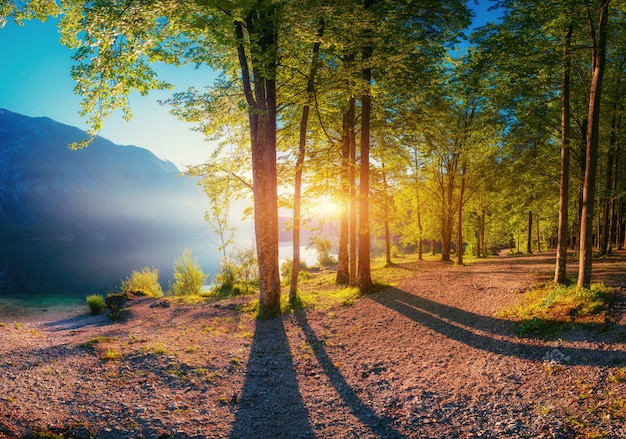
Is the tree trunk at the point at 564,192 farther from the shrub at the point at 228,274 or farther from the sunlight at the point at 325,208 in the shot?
the shrub at the point at 228,274

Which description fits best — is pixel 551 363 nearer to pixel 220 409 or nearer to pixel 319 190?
pixel 220 409

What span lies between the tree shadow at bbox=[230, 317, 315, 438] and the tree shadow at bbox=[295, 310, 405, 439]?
686 mm

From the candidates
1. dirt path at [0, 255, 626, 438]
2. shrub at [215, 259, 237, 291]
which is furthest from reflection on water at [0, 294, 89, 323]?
dirt path at [0, 255, 626, 438]

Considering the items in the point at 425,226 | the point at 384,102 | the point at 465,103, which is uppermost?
the point at 465,103

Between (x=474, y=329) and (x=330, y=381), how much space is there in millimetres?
3857

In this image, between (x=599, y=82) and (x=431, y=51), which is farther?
(x=431, y=51)

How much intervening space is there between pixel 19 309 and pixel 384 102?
88.3ft

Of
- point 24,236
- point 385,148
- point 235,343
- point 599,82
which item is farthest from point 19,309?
point 24,236

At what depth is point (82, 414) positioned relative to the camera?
473 cm

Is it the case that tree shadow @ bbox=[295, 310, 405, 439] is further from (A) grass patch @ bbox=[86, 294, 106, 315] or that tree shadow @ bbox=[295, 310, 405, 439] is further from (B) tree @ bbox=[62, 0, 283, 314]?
(A) grass patch @ bbox=[86, 294, 106, 315]

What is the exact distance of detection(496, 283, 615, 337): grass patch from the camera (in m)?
6.61

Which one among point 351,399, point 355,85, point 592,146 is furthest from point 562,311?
point 355,85

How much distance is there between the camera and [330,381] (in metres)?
6.35

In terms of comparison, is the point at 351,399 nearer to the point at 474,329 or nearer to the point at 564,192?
the point at 474,329
